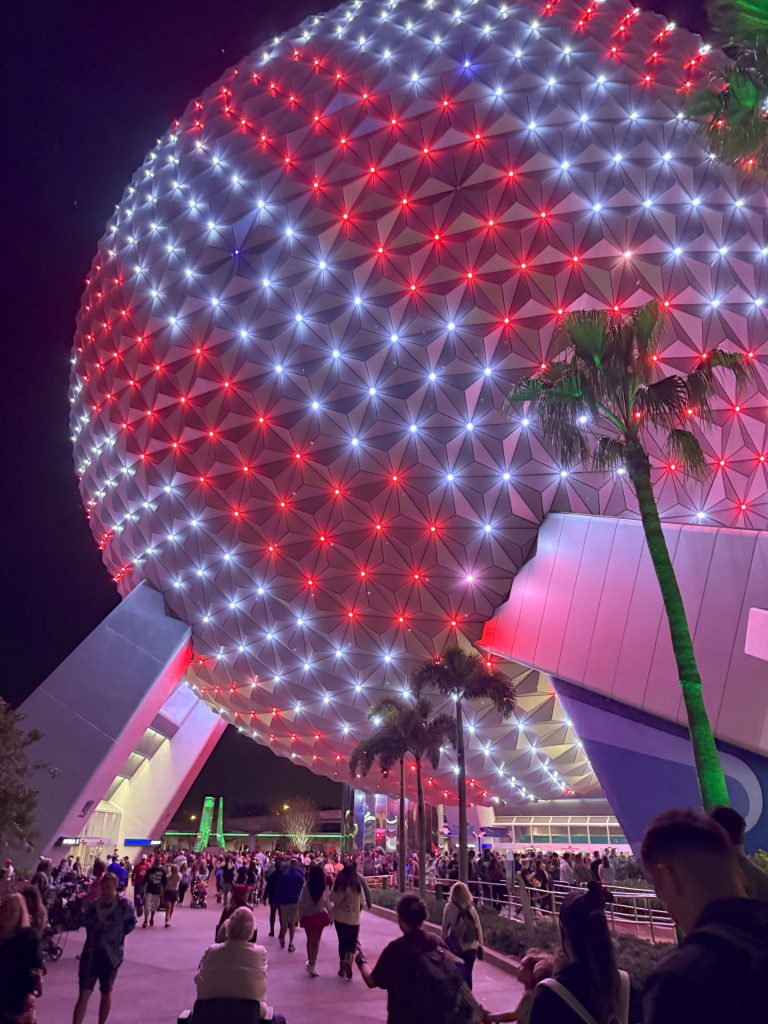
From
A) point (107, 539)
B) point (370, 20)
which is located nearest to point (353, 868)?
point (107, 539)

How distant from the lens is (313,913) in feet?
33.6

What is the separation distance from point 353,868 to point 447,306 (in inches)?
617

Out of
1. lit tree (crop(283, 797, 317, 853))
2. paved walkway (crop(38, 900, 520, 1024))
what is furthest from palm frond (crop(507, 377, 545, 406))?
lit tree (crop(283, 797, 317, 853))

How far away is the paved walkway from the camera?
301 inches

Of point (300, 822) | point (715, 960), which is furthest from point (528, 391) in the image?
point (300, 822)

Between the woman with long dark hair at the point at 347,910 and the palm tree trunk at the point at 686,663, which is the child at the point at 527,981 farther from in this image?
the palm tree trunk at the point at 686,663

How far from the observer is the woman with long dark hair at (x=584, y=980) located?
2684 millimetres

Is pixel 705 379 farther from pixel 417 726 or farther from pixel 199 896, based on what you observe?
pixel 199 896

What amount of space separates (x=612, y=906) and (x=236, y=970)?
1301cm

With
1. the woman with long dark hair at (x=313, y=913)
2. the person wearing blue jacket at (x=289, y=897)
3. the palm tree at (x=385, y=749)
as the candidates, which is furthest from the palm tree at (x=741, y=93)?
the palm tree at (x=385, y=749)

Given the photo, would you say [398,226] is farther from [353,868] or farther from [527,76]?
[353,868]

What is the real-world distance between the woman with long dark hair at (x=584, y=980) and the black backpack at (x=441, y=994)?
667 millimetres

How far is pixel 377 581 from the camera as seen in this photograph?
2458 cm

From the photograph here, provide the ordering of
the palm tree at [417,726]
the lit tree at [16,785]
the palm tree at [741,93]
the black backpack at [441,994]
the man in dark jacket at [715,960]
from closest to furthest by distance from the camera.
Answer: the man in dark jacket at [715,960], the black backpack at [441,994], the palm tree at [741,93], the lit tree at [16,785], the palm tree at [417,726]
